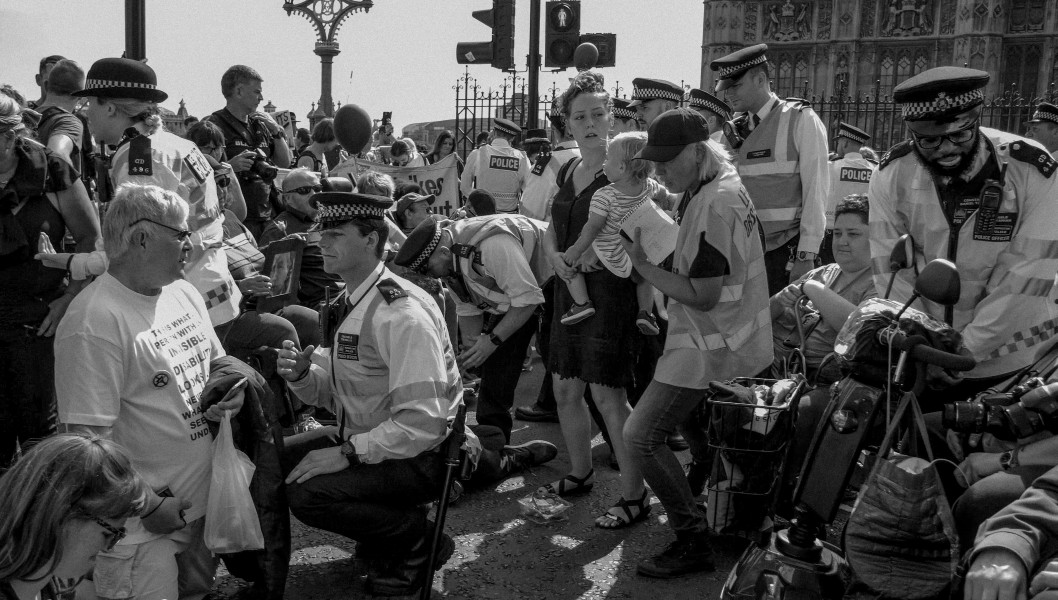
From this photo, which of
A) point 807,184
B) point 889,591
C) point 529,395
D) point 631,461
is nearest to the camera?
point 889,591

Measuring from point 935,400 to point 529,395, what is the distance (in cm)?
486

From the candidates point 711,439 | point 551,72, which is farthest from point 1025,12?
point 711,439

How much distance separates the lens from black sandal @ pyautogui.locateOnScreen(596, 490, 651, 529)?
5.01 m

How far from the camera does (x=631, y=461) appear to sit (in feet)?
16.1

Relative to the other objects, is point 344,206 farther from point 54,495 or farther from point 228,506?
point 54,495

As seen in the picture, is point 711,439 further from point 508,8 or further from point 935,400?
point 508,8

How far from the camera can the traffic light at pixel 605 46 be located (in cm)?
1119

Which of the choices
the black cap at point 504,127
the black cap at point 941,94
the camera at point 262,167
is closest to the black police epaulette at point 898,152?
the black cap at point 941,94

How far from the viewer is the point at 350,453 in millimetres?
4074

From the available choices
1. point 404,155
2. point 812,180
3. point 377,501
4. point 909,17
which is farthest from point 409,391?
point 909,17

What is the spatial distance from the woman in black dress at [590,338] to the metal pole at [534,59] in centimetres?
580

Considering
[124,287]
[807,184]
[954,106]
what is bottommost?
[124,287]

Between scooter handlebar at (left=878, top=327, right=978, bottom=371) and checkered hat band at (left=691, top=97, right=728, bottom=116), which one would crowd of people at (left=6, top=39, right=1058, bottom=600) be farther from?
checkered hat band at (left=691, top=97, right=728, bottom=116)

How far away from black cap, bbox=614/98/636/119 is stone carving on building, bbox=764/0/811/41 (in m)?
39.1
